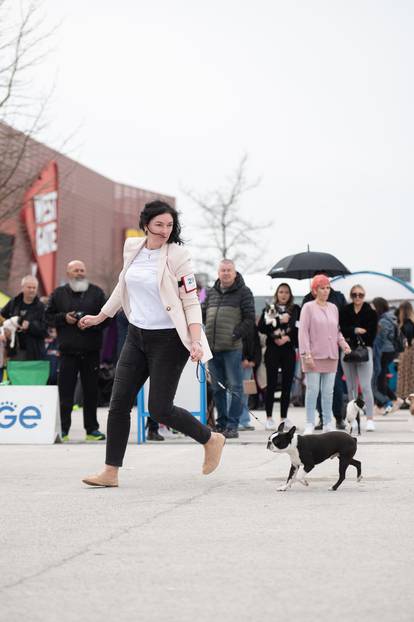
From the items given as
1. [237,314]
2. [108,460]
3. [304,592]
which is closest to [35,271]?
[237,314]

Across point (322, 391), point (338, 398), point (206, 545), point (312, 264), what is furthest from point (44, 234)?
point (206, 545)

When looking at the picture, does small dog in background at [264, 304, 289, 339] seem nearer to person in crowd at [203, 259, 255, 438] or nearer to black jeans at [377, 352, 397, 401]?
person in crowd at [203, 259, 255, 438]

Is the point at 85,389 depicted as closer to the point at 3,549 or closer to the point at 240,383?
the point at 240,383

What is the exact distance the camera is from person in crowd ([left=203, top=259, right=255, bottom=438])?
1407 centimetres

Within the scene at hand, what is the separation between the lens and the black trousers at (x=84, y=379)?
13500mm

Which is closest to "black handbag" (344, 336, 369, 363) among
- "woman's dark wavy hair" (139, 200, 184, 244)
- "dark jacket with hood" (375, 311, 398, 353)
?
"dark jacket with hood" (375, 311, 398, 353)

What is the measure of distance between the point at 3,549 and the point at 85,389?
738cm

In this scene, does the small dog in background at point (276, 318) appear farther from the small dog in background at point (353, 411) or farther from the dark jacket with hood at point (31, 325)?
the dark jacket with hood at point (31, 325)

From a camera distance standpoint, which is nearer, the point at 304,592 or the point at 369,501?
the point at 304,592

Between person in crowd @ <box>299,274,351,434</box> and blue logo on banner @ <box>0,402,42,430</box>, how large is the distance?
290cm

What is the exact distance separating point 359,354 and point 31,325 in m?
3.98

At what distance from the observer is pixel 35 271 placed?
5728 centimetres

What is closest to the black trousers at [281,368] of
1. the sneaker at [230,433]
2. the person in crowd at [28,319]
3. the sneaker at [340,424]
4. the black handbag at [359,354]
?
the black handbag at [359,354]

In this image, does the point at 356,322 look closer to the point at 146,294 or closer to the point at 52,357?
the point at 52,357
